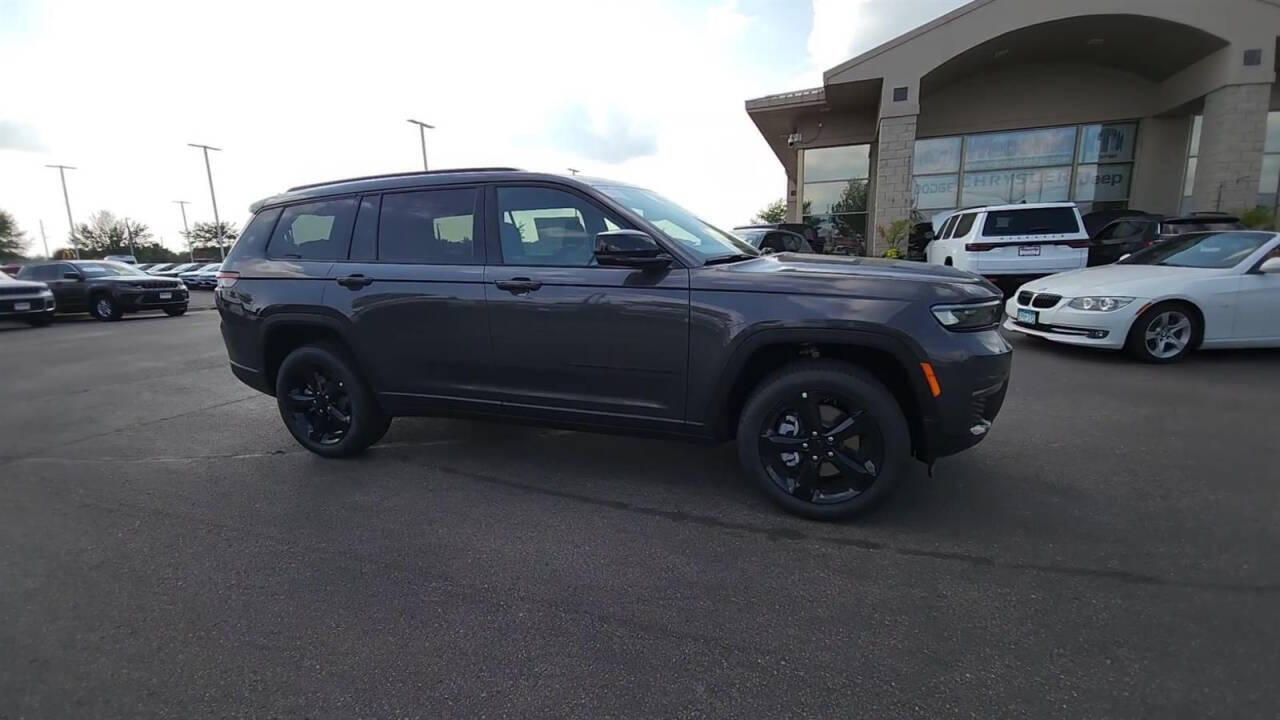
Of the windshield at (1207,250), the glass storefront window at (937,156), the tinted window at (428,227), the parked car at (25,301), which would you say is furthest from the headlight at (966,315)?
the glass storefront window at (937,156)

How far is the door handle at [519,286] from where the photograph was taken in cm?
350

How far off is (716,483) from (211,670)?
255cm

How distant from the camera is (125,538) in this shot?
3.26 meters

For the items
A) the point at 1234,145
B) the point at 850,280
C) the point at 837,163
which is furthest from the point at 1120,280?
the point at 837,163

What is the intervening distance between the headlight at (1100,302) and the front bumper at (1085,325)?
0.13 ft

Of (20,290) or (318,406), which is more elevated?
(20,290)

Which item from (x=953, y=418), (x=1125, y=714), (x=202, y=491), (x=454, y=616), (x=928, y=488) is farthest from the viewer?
(x=202, y=491)

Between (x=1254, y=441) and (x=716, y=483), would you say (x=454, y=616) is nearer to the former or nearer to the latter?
(x=716, y=483)

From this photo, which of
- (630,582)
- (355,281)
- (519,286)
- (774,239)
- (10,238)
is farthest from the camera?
A: (10,238)

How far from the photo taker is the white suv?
377 inches

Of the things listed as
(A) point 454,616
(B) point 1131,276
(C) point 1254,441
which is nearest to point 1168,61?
(B) point 1131,276

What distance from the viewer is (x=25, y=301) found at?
13.4 metres

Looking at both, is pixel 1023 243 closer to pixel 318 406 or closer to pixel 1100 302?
pixel 1100 302

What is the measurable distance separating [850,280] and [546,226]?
5.69 feet
